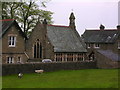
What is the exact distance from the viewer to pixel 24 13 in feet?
209

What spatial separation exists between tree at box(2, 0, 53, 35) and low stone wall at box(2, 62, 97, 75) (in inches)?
801

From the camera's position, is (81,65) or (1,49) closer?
(1,49)

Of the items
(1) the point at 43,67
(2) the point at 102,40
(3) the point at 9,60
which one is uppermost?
(2) the point at 102,40

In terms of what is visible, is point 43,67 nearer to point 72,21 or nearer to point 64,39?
point 64,39

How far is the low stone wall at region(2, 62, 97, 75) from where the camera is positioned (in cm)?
3659

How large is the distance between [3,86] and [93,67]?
29706 millimetres

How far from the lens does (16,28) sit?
147 ft

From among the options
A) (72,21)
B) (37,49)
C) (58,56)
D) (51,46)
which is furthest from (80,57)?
(37,49)

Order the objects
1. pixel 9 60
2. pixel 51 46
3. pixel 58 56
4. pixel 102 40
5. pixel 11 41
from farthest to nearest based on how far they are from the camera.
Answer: pixel 102 40, pixel 58 56, pixel 51 46, pixel 11 41, pixel 9 60

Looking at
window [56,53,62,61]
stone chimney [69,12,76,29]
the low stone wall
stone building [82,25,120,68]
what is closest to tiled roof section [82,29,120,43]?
stone building [82,25,120,68]

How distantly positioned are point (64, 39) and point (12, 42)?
1862 centimetres

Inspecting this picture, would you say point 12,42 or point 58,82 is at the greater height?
point 12,42

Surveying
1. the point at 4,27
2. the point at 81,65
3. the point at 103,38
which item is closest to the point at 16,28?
the point at 4,27

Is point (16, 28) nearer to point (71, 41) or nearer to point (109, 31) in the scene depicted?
point (71, 41)
